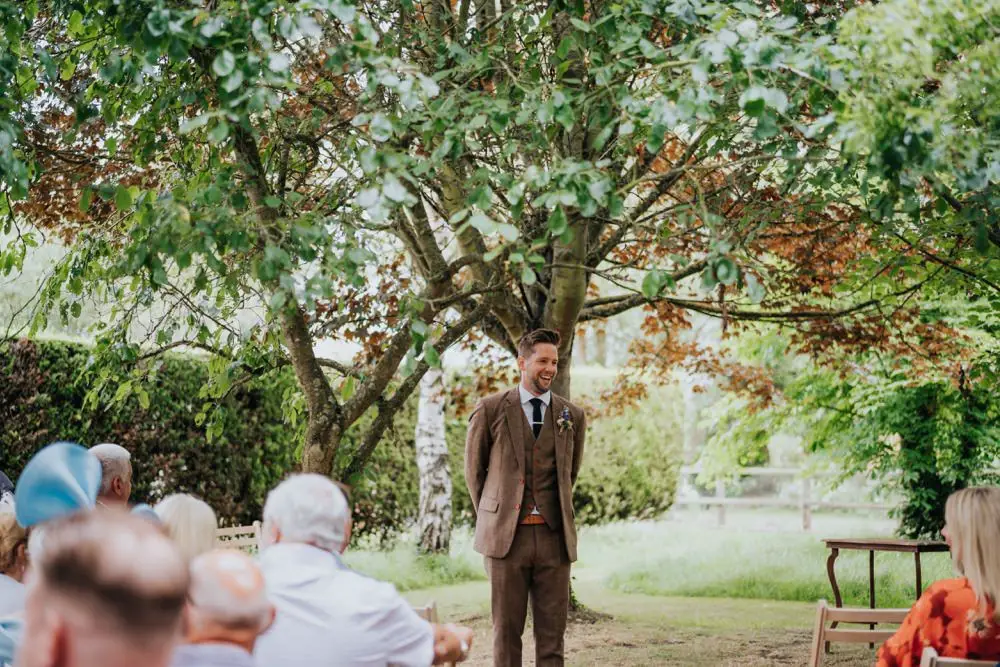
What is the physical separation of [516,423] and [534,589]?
0.85 m

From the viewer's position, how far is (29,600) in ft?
4.99

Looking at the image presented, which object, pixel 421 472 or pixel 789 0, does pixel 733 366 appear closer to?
pixel 421 472

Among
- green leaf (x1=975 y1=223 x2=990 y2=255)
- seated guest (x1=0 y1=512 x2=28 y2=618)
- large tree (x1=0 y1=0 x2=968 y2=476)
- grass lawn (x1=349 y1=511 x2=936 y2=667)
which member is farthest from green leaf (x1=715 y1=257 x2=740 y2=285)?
grass lawn (x1=349 y1=511 x2=936 y2=667)

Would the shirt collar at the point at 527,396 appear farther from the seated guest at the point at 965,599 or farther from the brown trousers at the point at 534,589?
the seated guest at the point at 965,599

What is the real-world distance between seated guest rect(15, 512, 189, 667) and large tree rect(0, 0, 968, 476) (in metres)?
2.24

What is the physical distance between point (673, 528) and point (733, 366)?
7.20m

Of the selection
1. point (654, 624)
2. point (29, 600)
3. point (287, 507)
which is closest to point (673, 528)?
point (654, 624)

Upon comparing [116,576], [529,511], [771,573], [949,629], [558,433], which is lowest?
[771,573]

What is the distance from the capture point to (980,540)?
336 cm

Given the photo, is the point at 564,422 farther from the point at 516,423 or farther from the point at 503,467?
the point at 503,467

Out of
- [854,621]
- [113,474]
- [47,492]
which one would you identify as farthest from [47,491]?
[854,621]

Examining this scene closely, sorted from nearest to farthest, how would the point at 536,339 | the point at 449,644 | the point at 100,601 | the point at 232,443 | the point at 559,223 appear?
the point at 100,601
the point at 449,644
the point at 559,223
the point at 536,339
the point at 232,443

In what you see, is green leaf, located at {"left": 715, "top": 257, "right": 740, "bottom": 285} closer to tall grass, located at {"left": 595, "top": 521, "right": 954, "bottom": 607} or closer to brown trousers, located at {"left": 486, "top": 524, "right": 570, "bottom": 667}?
brown trousers, located at {"left": 486, "top": 524, "right": 570, "bottom": 667}

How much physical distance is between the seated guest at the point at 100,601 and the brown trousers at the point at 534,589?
12.9 feet
